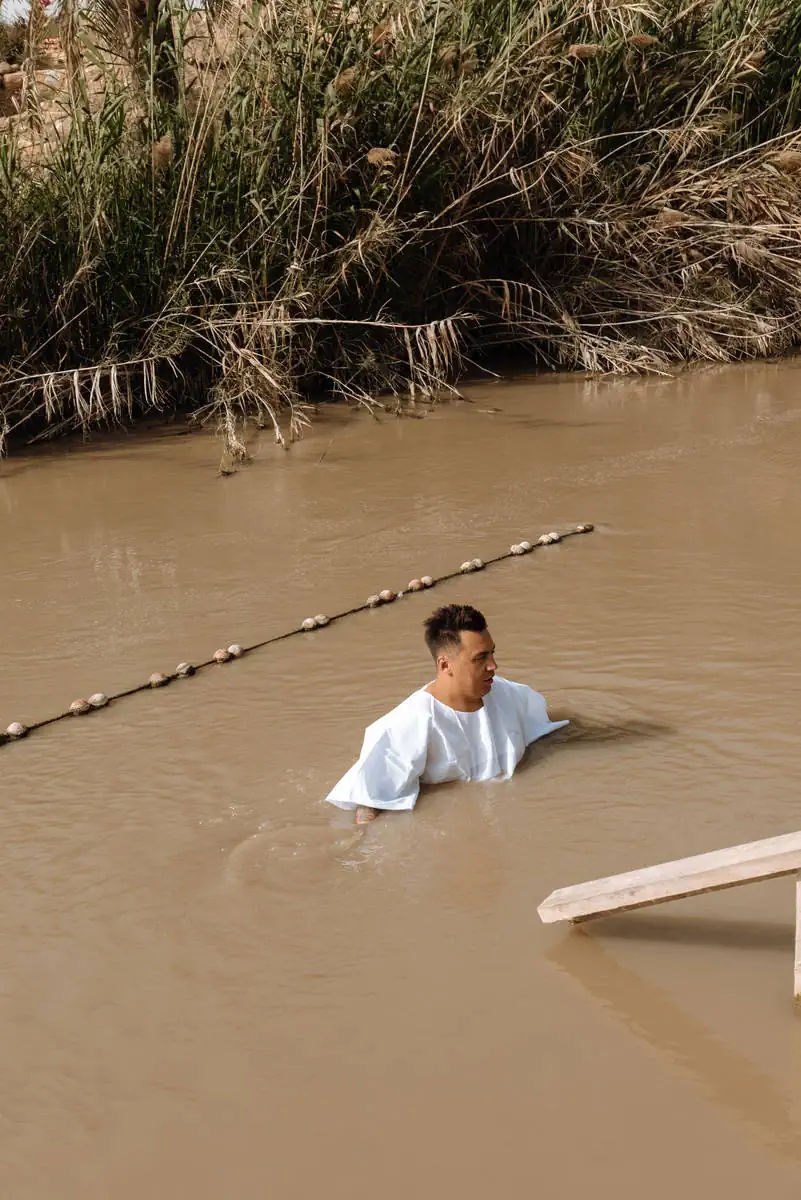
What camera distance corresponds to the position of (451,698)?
4.47 m

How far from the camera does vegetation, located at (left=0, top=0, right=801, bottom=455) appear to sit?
9039 millimetres

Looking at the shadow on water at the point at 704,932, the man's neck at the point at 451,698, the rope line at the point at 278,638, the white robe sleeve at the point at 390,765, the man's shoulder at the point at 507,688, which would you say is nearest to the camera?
the shadow on water at the point at 704,932

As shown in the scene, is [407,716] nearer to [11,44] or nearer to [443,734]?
[443,734]

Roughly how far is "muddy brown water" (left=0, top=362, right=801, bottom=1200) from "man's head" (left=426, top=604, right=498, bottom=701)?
36cm

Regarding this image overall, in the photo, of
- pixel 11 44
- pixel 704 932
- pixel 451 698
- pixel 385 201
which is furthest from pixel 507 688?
pixel 11 44

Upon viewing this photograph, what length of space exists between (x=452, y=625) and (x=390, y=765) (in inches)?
18.3

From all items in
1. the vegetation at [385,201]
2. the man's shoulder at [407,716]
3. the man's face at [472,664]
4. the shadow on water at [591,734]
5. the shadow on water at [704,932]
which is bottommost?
the shadow on water at [704,932]

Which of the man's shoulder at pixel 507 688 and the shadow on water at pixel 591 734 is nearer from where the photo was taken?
the man's shoulder at pixel 507 688

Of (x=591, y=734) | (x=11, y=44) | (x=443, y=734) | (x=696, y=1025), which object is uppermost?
(x=11, y=44)

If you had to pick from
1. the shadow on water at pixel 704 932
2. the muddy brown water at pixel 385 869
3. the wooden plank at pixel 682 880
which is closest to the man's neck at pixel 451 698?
the muddy brown water at pixel 385 869

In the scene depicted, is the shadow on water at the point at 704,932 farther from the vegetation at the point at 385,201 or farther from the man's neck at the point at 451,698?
the vegetation at the point at 385,201

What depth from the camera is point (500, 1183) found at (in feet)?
9.10

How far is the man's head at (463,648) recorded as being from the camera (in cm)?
438

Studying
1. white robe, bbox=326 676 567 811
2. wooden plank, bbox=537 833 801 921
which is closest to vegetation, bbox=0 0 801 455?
white robe, bbox=326 676 567 811
